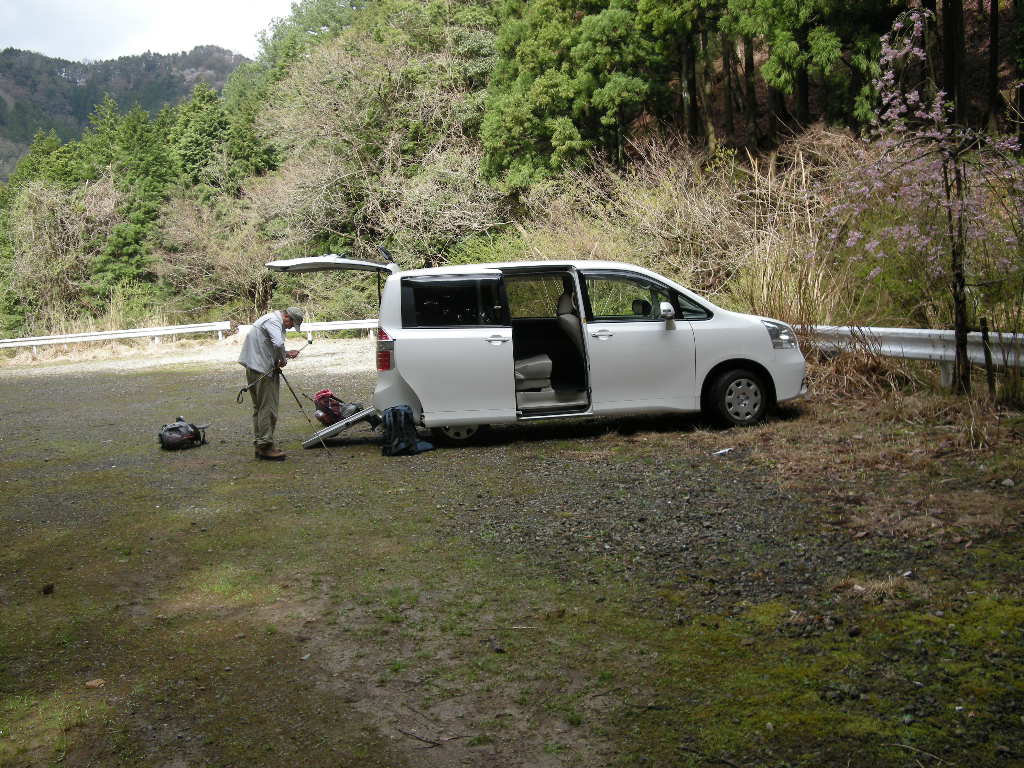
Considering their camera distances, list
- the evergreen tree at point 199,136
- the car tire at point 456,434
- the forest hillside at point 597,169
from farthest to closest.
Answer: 1. the evergreen tree at point 199,136
2. the forest hillside at point 597,169
3. the car tire at point 456,434

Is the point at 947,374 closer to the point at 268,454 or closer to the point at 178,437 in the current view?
A: the point at 268,454

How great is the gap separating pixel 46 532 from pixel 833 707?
6467 mm

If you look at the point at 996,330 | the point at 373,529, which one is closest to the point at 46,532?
the point at 373,529

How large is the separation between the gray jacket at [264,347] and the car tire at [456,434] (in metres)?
1.91

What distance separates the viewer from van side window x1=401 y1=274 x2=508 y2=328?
410 inches

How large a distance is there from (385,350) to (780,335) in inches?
169

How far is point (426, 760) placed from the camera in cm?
379

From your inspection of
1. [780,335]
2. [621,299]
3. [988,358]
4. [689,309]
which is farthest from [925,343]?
[621,299]

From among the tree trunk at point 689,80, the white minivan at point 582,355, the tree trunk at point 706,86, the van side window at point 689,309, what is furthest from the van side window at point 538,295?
the tree trunk at point 689,80

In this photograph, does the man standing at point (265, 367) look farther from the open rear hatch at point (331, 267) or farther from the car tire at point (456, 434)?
the car tire at point (456, 434)

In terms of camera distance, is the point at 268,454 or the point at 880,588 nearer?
the point at 880,588

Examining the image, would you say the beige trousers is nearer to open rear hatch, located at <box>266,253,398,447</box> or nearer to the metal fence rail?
open rear hatch, located at <box>266,253,398,447</box>

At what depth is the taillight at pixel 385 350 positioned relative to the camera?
10.3 meters

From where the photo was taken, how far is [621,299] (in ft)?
35.7
